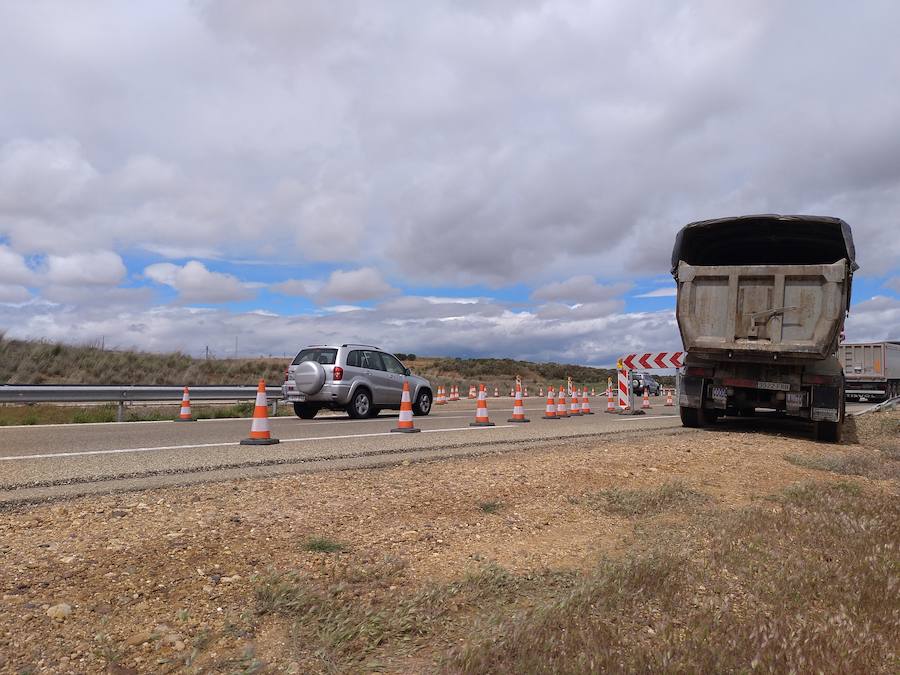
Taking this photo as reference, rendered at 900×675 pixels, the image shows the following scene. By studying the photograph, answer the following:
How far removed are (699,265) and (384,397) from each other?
7881mm

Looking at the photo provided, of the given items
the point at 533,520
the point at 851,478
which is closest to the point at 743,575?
the point at 533,520

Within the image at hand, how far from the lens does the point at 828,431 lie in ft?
40.9

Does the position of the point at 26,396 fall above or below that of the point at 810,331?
below

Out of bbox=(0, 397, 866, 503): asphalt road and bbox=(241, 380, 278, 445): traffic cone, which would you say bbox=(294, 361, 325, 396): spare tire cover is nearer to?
bbox=(0, 397, 866, 503): asphalt road

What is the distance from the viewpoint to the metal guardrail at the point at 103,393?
1410cm

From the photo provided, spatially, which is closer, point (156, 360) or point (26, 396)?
point (26, 396)

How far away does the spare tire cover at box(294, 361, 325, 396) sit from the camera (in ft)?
50.4

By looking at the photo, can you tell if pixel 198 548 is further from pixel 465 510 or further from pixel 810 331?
pixel 810 331

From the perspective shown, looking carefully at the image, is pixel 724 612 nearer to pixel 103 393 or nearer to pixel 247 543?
pixel 247 543

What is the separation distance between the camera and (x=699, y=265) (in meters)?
13.3

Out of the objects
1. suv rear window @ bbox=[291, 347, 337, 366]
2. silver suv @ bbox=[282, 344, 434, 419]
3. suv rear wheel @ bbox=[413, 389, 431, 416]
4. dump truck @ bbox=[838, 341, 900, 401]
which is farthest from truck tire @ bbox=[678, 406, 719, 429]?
dump truck @ bbox=[838, 341, 900, 401]

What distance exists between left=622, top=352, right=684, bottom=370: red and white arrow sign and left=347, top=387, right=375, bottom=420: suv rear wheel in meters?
8.08

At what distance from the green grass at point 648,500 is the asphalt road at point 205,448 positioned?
289 cm

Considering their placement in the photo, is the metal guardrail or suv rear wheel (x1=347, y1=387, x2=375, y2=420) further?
suv rear wheel (x1=347, y1=387, x2=375, y2=420)
